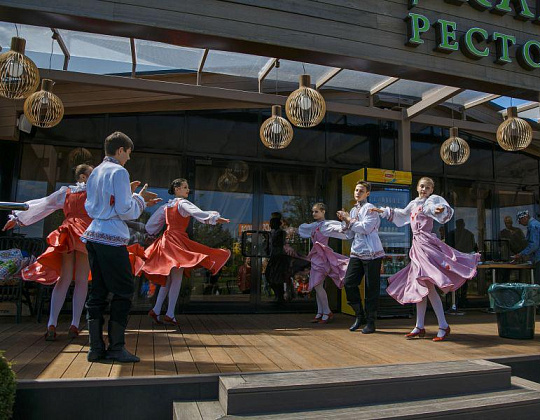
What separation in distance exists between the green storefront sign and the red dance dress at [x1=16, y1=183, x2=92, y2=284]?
331 cm

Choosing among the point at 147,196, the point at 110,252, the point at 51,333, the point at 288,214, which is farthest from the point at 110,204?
the point at 288,214

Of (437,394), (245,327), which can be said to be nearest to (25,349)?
(245,327)

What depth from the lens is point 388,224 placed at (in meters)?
6.77

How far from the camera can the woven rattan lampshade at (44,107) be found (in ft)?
15.4

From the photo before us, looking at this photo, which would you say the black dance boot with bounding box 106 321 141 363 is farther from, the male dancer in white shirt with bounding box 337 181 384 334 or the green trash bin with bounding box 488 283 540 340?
the green trash bin with bounding box 488 283 540 340

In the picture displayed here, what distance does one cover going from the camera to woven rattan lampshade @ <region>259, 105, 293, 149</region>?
227 inches

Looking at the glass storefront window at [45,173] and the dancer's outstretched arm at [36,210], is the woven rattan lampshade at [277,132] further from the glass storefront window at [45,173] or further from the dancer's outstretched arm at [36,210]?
the dancer's outstretched arm at [36,210]

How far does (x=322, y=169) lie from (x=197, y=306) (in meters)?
2.93

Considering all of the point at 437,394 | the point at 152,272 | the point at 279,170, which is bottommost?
the point at 437,394

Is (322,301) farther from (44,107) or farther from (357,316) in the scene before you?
(44,107)

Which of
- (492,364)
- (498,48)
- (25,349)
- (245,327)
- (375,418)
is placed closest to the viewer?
(375,418)

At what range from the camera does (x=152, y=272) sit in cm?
452

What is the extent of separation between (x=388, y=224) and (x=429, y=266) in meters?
2.45

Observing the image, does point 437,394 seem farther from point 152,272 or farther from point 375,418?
point 152,272
